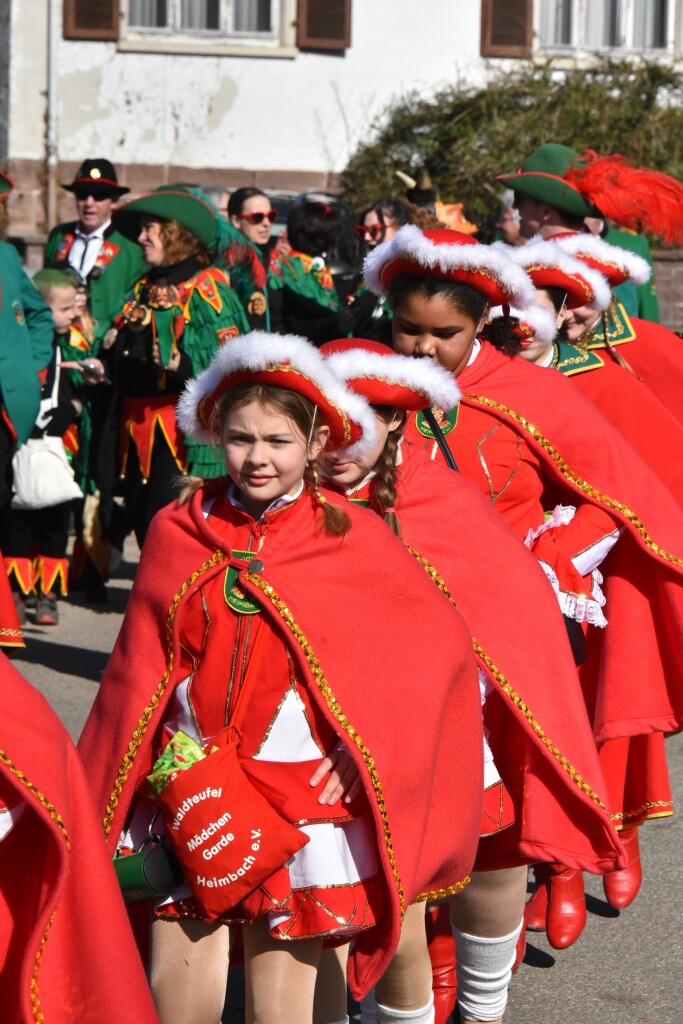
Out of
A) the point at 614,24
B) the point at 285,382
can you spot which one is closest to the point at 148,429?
the point at 285,382

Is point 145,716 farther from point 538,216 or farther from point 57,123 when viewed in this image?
point 57,123

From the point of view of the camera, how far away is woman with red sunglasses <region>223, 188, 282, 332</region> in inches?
326

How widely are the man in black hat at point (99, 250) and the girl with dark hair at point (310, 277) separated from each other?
0.81 m

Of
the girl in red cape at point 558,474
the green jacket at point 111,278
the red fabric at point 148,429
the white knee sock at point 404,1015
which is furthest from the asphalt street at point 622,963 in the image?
the green jacket at point 111,278

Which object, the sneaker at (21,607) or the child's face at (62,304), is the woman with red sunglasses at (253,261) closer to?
the child's face at (62,304)

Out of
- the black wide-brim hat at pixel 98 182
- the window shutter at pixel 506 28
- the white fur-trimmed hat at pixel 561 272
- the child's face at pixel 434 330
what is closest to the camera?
the child's face at pixel 434 330

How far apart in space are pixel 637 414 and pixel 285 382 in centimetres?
219

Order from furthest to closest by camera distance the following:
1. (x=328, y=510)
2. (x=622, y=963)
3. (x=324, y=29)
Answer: (x=324, y=29) → (x=622, y=963) → (x=328, y=510)

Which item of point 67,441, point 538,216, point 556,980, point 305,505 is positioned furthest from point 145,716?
point 67,441

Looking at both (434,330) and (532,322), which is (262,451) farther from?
(532,322)

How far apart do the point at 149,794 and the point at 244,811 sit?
9.9 inches

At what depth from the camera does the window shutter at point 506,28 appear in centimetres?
1892

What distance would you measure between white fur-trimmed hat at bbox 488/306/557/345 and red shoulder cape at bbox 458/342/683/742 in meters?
0.10

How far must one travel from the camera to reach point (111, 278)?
9688 millimetres
